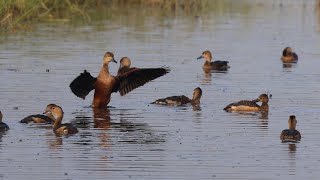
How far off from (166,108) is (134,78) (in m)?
1.47

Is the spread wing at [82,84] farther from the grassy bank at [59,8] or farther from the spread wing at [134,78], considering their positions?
the grassy bank at [59,8]

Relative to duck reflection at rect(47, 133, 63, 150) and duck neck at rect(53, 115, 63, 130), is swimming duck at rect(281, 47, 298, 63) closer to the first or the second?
duck neck at rect(53, 115, 63, 130)

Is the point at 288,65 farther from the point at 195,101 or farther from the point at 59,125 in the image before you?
the point at 59,125

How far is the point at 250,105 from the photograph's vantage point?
17.6 metres

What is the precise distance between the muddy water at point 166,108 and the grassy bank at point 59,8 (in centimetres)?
56

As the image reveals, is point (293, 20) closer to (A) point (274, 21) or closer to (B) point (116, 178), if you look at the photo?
(A) point (274, 21)

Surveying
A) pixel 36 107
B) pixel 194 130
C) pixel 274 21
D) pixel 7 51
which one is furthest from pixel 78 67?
pixel 274 21

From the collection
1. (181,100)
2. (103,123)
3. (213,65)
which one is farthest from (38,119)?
(213,65)

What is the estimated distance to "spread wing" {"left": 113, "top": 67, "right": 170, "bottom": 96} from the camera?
18828 millimetres

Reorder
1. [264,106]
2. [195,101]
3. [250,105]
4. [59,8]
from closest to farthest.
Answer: [250,105], [264,106], [195,101], [59,8]

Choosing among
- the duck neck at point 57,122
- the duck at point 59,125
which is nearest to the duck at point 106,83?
the duck at point 59,125

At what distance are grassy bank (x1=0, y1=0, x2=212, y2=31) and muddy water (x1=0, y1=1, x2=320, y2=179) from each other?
22.0 inches

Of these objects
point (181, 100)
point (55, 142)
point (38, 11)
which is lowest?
point (55, 142)

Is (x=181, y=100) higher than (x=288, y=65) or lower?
lower
